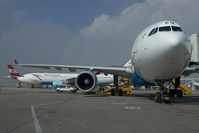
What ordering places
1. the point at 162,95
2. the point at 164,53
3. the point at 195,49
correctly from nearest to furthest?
the point at 164,53
the point at 162,95
the point at 195,49

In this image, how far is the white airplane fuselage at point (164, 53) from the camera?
7.75m

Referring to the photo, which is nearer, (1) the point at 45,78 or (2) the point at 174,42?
(2) the point at 174,42

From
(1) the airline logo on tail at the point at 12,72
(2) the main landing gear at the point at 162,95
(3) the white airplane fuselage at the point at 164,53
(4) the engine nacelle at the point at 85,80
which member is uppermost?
(1) the airline logo on tail at the point at 12,72

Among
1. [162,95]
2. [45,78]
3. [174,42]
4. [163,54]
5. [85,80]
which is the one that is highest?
[45,78]

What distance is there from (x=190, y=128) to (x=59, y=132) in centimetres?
277

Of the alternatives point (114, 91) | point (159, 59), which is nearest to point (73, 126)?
point (159, 59)

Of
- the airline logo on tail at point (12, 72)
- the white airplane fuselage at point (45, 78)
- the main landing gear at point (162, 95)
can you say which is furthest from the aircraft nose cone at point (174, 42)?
the airline logo on tail at point (12, 72)

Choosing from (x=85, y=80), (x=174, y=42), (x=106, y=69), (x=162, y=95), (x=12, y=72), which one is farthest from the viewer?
(x=12, y=72)

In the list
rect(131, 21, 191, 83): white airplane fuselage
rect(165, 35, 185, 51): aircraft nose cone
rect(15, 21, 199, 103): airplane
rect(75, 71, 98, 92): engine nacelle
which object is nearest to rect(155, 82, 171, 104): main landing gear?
rect(15, 21, 199, 103): airplane

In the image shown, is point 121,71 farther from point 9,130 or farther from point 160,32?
point 9,130

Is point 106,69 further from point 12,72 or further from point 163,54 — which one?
point 12,72

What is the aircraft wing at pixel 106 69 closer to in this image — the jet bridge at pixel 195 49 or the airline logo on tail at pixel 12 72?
the jet bridge at pixel 195 49

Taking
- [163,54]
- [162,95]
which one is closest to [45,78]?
[162,95]

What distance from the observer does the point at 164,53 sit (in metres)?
7.84
